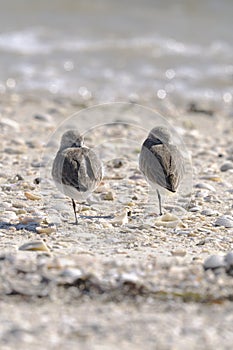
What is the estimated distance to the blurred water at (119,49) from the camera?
35.0ft

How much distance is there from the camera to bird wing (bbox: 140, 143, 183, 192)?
14.1 feet

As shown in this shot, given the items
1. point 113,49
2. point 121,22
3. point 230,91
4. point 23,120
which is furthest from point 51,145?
point 121,22

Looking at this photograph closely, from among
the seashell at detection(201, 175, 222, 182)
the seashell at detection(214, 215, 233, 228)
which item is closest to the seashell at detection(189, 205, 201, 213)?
the seashell at detection(214, 215, 233, 228)

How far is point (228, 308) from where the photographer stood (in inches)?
122

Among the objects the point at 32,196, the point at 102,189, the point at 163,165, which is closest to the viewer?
the point at 163,165

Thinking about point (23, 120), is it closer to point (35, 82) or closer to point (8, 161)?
point (8, 161)

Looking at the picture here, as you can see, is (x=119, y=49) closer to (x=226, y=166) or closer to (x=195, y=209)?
(x=226, y=166)

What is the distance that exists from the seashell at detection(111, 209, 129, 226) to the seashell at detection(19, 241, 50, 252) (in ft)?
2.43

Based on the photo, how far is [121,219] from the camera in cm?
448

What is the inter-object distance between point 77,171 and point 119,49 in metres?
8.80

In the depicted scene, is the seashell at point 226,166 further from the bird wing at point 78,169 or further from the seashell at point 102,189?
the bird wing at point 78,169

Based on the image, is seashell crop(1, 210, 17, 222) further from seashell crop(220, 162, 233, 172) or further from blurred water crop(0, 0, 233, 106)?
blurred water crop(0, 0, 233, 106)

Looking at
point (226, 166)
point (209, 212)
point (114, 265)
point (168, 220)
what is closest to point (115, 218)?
point (168, 220)

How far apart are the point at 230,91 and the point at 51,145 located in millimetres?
5020
